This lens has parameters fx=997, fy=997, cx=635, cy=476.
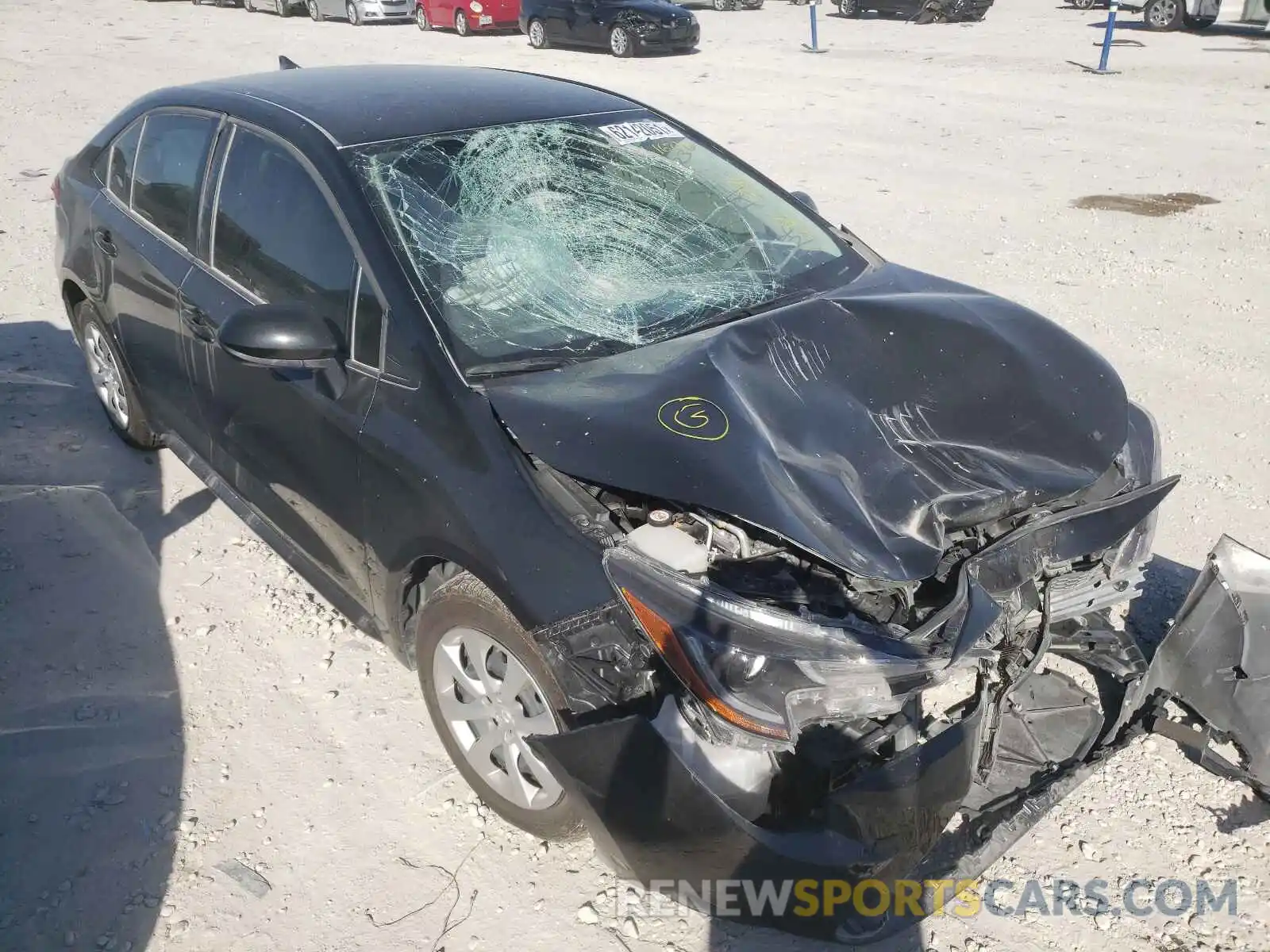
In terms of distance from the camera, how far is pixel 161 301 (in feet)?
12.2

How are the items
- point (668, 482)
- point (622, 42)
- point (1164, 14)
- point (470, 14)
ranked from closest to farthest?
point (668, 482), point (622, 42), point (1164, 14), point (470, 14)

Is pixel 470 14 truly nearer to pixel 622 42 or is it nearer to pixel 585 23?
pixel 585 23

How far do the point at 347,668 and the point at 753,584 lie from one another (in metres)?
1.75

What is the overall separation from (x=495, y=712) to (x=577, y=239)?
4.91 feet

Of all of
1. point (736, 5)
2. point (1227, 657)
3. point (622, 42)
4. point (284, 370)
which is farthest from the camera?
point (736, 5)

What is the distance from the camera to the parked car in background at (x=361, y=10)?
21.6 meters

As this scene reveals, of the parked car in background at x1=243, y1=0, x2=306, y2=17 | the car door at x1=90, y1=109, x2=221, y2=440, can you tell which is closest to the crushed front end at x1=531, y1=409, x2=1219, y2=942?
the car door at x1=90, y1=109, x2=221, y2=440

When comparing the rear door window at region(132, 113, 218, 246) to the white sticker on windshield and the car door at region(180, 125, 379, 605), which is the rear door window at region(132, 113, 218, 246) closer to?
the car door at region(180, 125, 379, 605)

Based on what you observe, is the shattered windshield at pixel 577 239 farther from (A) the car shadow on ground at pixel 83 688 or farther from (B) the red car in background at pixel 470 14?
(B) the red car in background at pixel 470 14

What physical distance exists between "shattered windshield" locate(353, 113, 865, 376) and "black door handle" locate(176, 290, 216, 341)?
2.82ft

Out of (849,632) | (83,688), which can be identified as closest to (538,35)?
(83,688)

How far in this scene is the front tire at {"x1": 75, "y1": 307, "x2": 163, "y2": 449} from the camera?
4.37m

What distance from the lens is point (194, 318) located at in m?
3.51

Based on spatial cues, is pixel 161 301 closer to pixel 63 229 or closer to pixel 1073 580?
pixel 63 229
